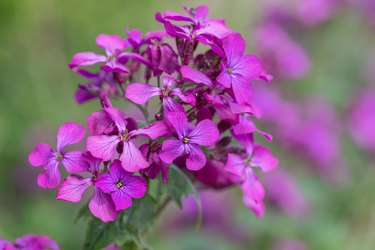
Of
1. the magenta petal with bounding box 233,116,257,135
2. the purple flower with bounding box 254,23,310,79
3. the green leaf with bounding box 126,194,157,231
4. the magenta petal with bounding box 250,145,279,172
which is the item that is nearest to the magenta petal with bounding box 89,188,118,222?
the green leaf with bounding box 126,194,157,231

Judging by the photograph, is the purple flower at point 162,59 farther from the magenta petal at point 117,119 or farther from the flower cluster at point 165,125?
the magenta petal at point 117,119

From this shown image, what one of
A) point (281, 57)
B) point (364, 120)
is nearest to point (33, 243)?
point (281, 57)

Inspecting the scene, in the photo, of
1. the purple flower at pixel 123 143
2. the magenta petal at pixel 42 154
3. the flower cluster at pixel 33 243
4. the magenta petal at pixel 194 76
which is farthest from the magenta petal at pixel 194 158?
the flower cluster at pixel 33 243

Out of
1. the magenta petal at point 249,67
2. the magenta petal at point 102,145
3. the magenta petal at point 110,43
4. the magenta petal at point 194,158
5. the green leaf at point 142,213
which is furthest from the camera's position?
the magenta petal at point 110,43

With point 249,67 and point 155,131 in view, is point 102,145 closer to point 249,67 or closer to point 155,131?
point 155,131

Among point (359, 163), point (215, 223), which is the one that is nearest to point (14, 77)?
point (215, 223)

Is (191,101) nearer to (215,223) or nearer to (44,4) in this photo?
(215,223)
